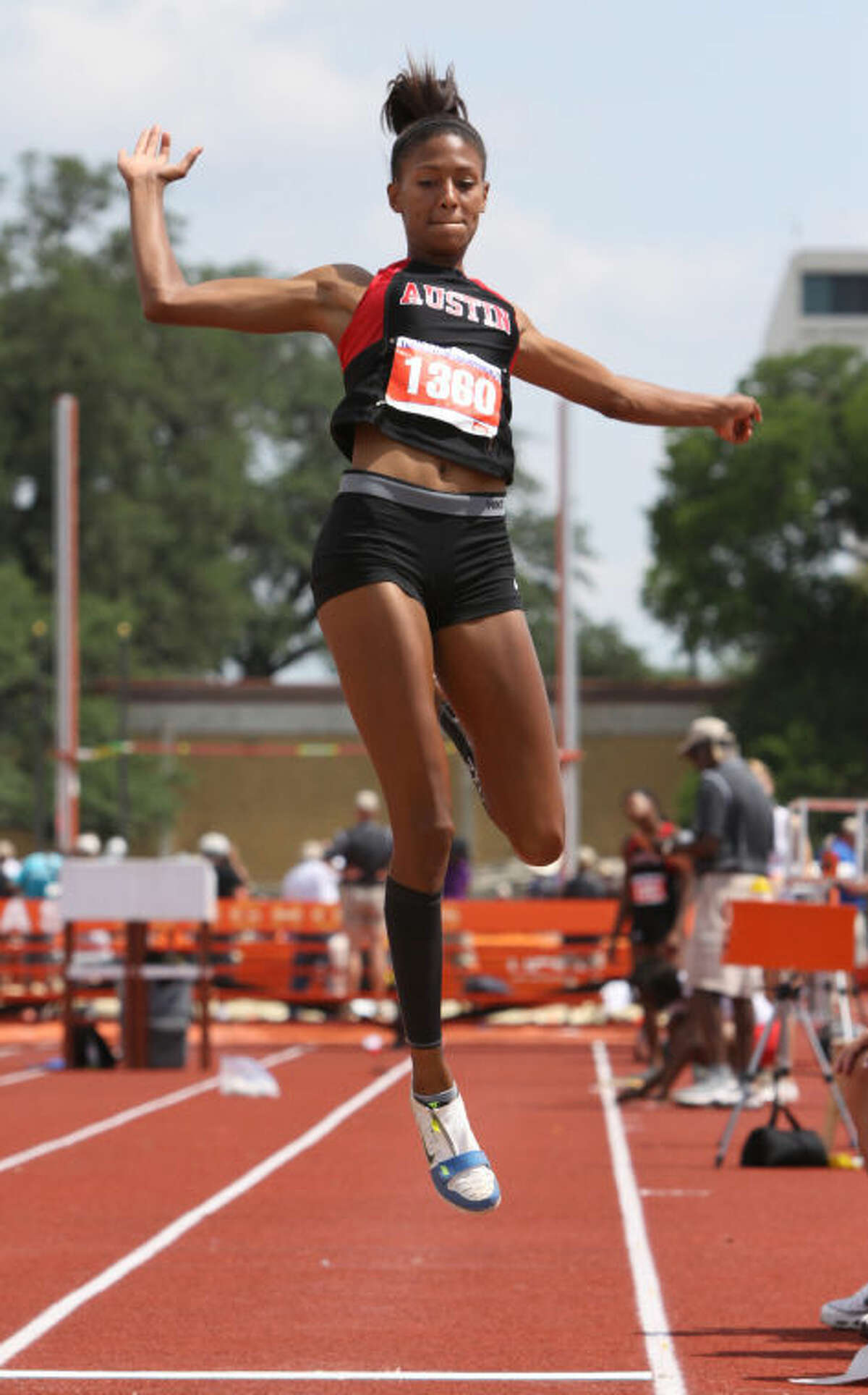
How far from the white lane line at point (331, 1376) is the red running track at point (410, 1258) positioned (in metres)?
0.02

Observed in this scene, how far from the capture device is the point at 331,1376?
626 centimetres

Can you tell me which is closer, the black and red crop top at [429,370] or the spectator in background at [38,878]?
the black and red crop top at [429,370]

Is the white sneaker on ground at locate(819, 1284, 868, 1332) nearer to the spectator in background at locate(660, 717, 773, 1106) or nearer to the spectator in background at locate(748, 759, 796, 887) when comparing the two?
the spectator in background at locate(660, 717, 773, 1106)

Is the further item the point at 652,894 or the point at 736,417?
the point at 652,894

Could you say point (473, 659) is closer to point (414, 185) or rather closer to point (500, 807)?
point (500, 807)

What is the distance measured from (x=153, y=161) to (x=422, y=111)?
56cm

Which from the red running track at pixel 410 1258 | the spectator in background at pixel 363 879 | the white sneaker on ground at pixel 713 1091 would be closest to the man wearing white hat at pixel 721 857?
the white sneaker on ground at pixel 713 1091

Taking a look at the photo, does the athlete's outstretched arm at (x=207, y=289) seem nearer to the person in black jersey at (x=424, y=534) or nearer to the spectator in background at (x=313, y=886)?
the person in black jersey at (x=424, y=534)

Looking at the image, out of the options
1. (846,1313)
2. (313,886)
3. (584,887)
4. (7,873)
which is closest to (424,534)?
(846,1313)

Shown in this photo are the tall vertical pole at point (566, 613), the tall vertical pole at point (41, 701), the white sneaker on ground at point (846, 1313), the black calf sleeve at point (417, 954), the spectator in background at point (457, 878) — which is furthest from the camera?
the tall vertical pole at point (41, 701)

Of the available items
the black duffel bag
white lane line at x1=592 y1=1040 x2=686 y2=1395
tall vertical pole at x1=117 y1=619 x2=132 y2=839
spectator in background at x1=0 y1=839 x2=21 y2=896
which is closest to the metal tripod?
the black duffel bag

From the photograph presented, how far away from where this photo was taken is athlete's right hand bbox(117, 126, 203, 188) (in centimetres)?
536

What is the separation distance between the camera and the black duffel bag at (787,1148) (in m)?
11.4

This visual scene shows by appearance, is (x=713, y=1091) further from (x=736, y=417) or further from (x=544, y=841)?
(x=544, y=841)
